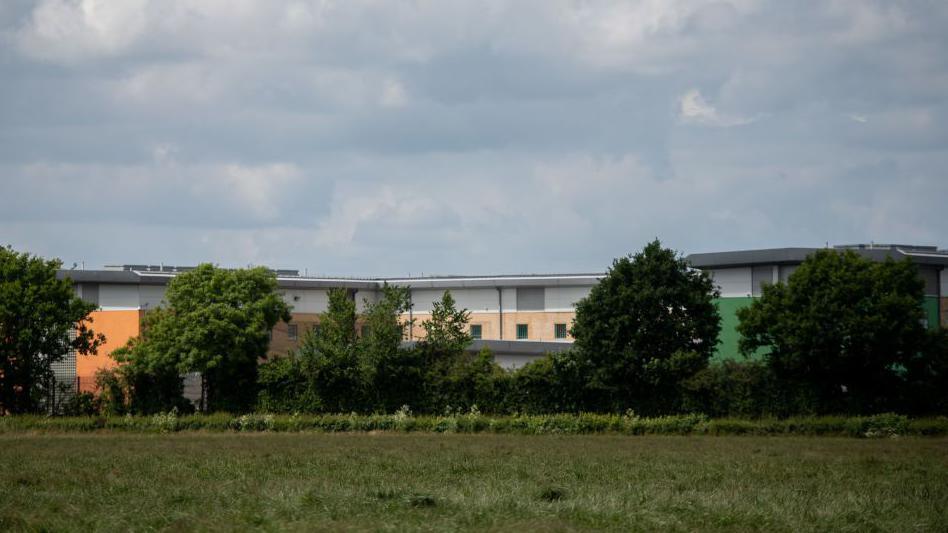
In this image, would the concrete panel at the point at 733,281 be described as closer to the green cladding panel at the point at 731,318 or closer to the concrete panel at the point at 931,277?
the green cladding panel at the point at 731,318

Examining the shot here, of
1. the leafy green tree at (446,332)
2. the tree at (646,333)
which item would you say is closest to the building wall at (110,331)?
the leafy green tree at (446,332)

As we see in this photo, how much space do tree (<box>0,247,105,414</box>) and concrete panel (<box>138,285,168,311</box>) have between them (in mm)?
15818

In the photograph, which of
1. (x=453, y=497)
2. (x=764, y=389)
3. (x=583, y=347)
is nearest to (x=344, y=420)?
(x=583, y=347)

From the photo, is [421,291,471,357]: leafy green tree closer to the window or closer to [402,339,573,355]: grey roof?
[402,339,573,355]: grey roof

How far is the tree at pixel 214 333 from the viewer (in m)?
53.4

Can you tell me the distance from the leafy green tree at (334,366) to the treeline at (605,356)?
8 centimetres

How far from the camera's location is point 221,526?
14.8 meters

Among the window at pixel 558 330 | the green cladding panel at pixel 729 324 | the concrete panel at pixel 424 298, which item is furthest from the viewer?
the concrete panel at pixel 424 298

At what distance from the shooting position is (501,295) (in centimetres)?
8262

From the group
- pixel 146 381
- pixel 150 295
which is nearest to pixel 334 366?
pixel 146 381

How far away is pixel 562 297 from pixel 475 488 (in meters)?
61.7

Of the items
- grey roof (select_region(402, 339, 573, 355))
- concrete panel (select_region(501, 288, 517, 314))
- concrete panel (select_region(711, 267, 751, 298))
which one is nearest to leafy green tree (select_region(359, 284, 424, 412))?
grey roof (select_region(402, 339, 573, 355))

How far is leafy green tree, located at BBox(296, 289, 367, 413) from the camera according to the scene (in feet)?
172

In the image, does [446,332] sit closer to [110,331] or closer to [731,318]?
[731,318]
